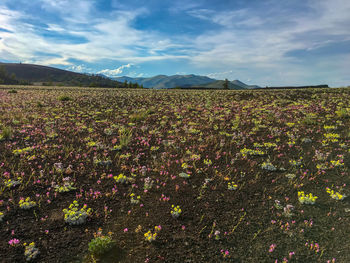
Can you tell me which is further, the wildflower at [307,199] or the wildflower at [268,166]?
the wildflower at [268,166]

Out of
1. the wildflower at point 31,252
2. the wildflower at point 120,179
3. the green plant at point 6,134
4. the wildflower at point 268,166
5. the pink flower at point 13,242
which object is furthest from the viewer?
the green plant at point 6,134

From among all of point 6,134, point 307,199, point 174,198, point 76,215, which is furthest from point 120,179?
point 6,134

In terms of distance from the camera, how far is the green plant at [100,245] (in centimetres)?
447

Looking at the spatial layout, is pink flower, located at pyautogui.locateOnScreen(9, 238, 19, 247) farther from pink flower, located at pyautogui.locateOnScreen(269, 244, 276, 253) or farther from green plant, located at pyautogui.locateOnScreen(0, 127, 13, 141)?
green plant, located at pyautogui.locateOnScreen(0, 127, 13, 141)

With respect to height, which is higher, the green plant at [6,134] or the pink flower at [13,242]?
the green plant at [6,134]

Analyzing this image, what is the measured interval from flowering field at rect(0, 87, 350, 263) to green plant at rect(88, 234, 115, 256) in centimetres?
2

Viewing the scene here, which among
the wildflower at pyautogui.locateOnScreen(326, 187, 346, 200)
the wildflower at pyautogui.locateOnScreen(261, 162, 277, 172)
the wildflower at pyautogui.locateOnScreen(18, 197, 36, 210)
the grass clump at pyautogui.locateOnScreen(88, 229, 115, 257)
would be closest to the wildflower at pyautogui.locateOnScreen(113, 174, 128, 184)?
the wildflower at pyautogui.locateOnScreen(18, 197, 36, 210)

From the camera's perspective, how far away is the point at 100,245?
4516 mm

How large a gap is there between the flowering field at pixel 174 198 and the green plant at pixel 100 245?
2cm

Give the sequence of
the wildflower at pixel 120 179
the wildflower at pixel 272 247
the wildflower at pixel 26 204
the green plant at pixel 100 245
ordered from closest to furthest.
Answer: the green plant at pixel 100 245, the wildflower at pixel 272 247, the wildflower at pixel 26 204, the wildflower at pixel 120 179

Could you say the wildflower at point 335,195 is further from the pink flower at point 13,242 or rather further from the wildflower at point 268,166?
the pink flower at point 13,242

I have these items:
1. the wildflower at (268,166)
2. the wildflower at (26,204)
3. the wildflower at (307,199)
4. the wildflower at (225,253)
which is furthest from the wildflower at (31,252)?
the wildflower at (268,166)

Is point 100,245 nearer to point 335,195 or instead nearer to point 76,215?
point 76,215

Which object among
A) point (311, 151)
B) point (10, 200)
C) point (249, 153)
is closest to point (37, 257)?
point (10, 200)
